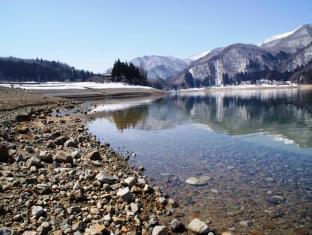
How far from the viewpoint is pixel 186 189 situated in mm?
16297

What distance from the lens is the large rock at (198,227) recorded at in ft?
37.7

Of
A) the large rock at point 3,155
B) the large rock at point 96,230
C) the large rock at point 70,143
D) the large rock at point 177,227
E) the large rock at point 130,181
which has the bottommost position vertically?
the large rock at point 177,227

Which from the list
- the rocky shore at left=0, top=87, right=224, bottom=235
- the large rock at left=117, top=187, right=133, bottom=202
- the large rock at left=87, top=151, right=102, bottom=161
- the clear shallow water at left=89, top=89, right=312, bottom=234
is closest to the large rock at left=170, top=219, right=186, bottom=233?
the rocky shore at left=0, top=87, right=224, bottom=235

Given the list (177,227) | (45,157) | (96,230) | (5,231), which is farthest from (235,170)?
(5,231)

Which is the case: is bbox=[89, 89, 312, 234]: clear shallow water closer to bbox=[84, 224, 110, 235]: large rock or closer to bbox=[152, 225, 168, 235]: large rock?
bbox=[152, 225, 168, 235]: large rock

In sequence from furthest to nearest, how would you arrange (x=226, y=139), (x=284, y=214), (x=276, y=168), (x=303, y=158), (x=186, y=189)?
1. (x=226, y=139)
2. (x=303, y=158)
3. (x=276, y=168)
4. (x=186, y=189)
5. (x=284, y=214)

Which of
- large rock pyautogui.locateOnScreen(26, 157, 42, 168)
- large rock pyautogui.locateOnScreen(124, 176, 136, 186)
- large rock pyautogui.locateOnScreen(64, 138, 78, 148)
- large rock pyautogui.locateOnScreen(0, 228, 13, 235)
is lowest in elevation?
large rock pyautogui.locateOnScreen(124, 176, 136, 186)

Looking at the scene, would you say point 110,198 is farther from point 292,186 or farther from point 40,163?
point 292,186

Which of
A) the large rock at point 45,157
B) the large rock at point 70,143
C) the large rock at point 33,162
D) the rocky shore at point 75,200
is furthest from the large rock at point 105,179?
the large rock at point 70,143

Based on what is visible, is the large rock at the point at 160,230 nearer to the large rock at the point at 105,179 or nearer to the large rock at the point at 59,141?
the large rock at the point at 105,179

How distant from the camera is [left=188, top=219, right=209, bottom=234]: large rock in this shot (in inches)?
453

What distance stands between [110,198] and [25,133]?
16306 millimetres

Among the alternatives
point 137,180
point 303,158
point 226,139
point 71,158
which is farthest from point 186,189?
point 226,139

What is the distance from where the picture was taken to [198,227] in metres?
11.6
